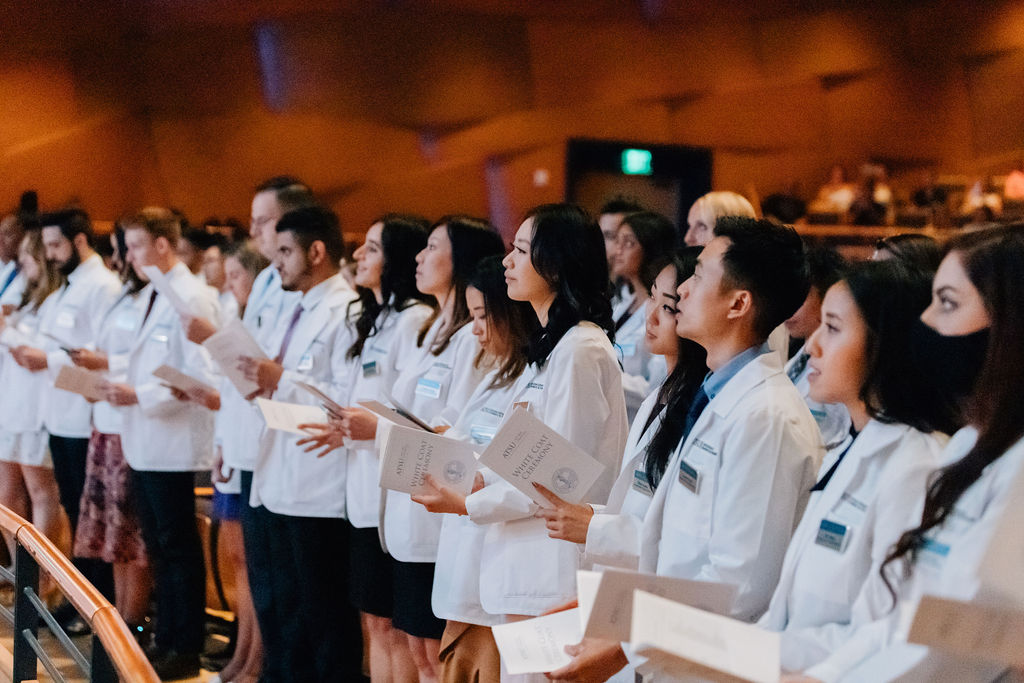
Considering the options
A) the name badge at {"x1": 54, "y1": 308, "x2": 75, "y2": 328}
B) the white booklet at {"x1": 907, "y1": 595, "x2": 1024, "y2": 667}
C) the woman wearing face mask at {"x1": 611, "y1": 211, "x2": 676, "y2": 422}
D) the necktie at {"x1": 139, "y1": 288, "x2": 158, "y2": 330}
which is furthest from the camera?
the name badge at {"x1": 54, "y1": 308, "x2": 75, "y2": 328}

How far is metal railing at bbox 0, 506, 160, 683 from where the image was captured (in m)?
1.87

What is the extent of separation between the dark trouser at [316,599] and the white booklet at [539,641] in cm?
163

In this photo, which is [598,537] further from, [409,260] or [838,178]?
[838,178]

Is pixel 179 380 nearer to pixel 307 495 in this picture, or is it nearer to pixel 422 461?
pixel 307 495

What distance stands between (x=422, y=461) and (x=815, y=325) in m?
1.22

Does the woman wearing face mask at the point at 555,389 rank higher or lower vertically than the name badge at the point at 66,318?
lower

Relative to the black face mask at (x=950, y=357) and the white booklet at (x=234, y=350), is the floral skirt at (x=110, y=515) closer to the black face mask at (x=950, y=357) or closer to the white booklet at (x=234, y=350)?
the white booklet at (x=234, y=350)

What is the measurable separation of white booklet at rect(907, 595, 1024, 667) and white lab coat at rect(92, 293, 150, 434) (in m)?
3.55

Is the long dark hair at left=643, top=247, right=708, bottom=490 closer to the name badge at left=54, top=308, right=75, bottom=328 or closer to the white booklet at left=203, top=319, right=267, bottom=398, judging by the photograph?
the white booklet at left=203, top=319, right=267, bottom=398

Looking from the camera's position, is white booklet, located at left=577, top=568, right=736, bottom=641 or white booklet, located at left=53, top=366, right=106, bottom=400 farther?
white booklet, located at left=53, top=366, right=106, bottom=400

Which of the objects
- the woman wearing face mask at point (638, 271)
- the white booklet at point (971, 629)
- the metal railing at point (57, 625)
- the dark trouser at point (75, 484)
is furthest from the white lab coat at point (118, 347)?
the white booklet at point (971, 629)

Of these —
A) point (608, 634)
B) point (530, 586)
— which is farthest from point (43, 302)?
point (608, 634)

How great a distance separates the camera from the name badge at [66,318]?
493 cm

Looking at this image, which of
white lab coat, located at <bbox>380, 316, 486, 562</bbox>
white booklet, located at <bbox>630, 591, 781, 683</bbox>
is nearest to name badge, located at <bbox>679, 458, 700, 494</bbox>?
white booklet, located at <bbox>630, 591, 781, 683</bbox>
